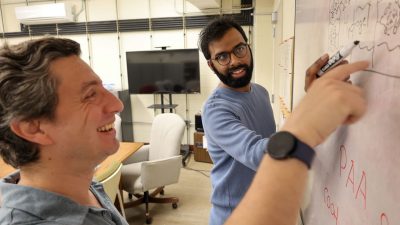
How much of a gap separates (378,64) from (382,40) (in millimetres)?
42

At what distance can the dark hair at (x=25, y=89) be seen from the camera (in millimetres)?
708

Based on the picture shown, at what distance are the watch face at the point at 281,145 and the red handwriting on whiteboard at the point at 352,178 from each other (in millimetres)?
191

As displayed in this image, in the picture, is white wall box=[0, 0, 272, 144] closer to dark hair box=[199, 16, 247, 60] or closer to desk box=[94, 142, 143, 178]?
desk box=[94, 142, 143, 178]

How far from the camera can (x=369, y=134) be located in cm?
53

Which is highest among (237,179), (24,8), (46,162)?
(24,8)

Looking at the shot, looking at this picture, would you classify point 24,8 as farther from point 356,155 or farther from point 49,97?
point 356,155

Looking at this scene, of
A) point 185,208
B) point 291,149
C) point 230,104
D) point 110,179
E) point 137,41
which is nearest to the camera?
point 291,149

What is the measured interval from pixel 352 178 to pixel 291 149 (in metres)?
0.24

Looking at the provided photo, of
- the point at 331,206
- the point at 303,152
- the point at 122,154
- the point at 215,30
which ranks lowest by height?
the point at 122,154

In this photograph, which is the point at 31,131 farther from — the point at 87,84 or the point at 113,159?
the point at 113,159

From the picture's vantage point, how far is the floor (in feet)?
10.0

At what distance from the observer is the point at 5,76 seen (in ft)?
2.31

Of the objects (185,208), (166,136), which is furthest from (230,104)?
(185,208)

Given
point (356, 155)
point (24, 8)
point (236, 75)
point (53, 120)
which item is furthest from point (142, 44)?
point (356, 155)
